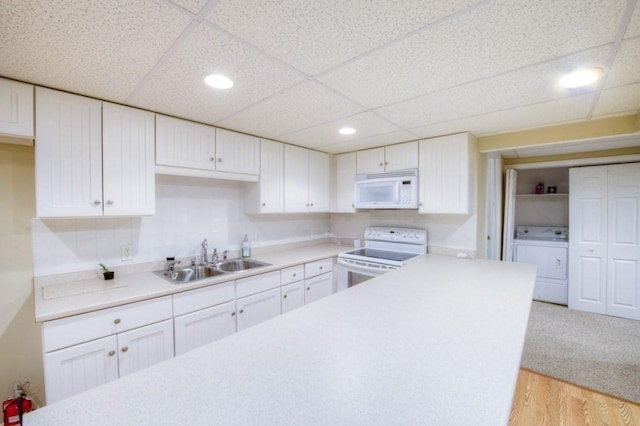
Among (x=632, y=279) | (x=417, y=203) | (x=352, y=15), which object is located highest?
(x=352, y=15)

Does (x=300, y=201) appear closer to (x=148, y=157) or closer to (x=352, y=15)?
(x=148, y=157)

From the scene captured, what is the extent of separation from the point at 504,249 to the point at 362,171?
2829mm

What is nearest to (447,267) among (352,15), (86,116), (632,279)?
(352,15)

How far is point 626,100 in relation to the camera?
1.78 meters

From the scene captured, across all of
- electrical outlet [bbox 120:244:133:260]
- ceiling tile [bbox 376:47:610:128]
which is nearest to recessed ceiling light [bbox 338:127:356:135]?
ceiling tile [bbox 376:47:610:128]

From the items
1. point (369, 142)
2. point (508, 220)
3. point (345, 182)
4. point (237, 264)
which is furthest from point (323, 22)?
point (508, 220)

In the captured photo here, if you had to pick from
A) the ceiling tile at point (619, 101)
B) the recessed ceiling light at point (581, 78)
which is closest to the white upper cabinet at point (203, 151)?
the recessed ceiling light at point (581, 78)

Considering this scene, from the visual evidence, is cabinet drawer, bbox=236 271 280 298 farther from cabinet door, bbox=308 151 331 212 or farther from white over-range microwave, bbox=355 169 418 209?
white over-range microwave, bbox=355 169 418 209

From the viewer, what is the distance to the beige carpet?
92.0 inches

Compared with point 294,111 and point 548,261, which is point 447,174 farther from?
point 548,261

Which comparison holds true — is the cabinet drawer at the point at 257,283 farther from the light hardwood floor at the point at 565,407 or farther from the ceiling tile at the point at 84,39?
the light hardwood floor at the point at 565,407

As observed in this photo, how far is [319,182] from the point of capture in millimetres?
3475

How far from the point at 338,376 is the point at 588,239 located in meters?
4.52

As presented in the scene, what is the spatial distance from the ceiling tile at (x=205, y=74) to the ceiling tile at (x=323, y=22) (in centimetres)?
11
